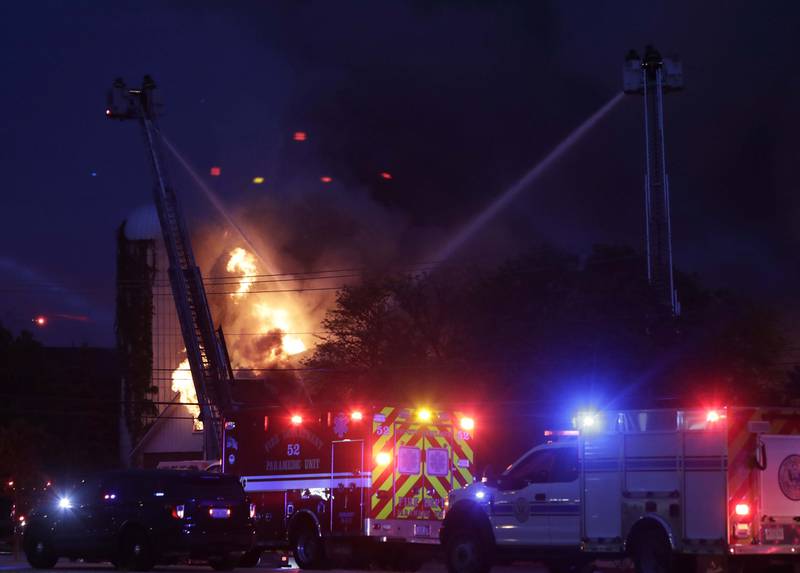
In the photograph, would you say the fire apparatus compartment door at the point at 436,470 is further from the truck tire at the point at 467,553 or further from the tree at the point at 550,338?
the tree at the point at 550,338

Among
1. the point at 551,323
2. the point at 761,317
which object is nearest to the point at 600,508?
the point at 551,323

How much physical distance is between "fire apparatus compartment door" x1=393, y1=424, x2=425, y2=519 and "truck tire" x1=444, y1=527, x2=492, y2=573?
227 centimetres

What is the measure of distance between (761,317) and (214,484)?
3140 cm

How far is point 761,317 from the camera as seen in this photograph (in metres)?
48.2

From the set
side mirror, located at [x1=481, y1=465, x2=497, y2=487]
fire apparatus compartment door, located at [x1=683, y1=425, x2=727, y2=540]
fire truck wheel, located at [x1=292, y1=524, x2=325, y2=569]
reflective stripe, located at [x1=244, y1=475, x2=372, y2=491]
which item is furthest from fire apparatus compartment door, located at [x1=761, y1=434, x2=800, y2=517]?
fire truck wheel, located at [x1=292, y1=524, x2=325, y2=569]

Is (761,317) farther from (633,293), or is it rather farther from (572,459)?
(572,459)

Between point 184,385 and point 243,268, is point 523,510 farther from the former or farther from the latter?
point 243,268

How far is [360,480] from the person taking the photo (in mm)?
21812

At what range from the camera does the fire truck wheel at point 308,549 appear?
22.6 metres

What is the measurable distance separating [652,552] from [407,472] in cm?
593

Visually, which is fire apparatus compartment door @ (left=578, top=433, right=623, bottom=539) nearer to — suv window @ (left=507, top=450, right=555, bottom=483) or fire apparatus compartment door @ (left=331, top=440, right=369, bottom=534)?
suv window @ (left=507, top=450, right=555, bottom=483)

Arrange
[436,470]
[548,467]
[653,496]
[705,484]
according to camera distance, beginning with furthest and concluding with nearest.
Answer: [436,470]
[548,467]
[653,496]
[705,484]

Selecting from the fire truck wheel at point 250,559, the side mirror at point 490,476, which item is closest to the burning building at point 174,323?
the fire truck wheel at point 250,559

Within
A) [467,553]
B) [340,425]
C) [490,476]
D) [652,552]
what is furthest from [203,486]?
[652,552]
